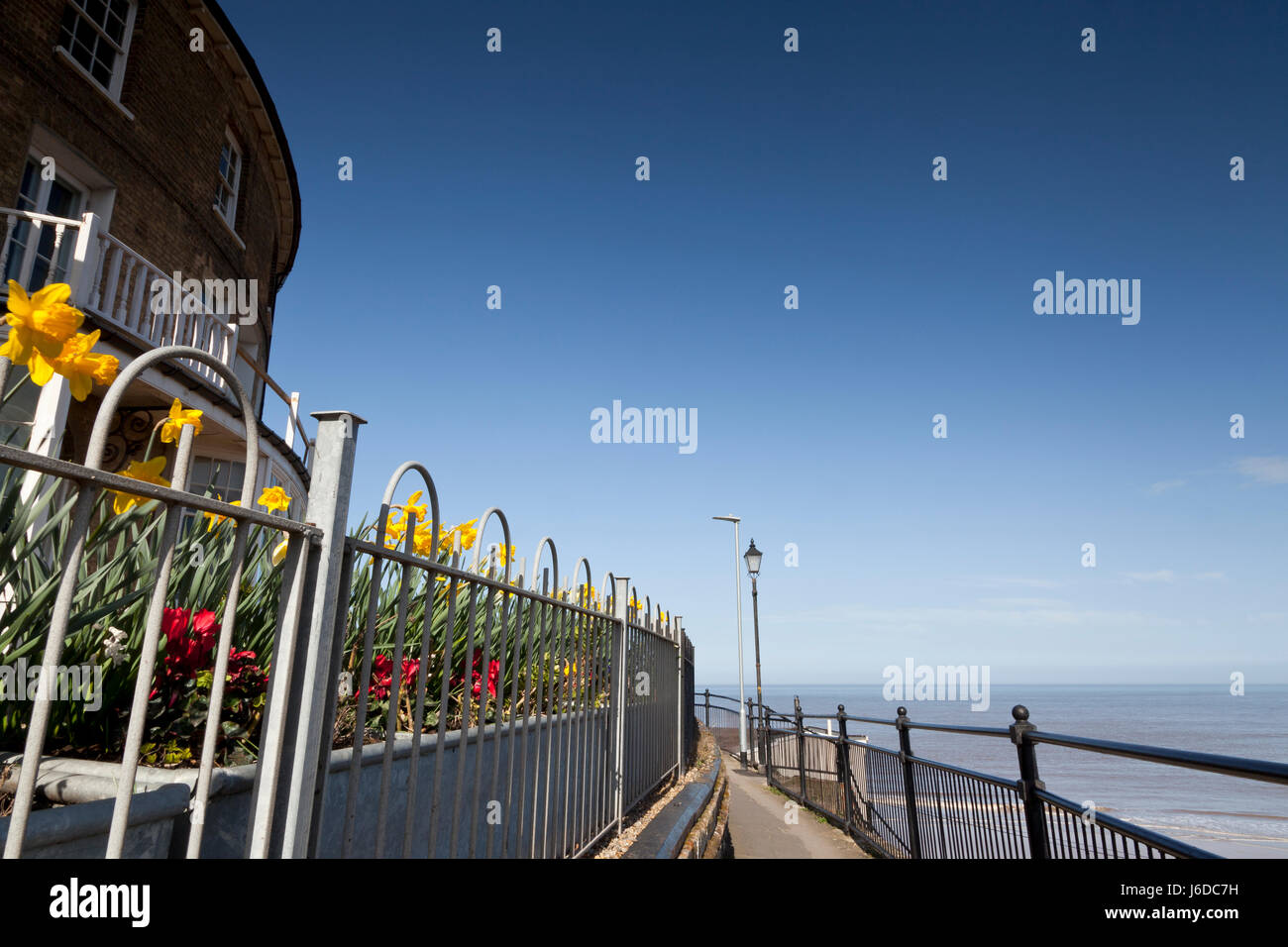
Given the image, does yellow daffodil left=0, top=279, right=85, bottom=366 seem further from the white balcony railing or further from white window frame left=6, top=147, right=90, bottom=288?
white window frame left=6, top=147, right=90, bottom=288

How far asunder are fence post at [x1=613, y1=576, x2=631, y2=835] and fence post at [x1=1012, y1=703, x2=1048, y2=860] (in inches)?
93.0

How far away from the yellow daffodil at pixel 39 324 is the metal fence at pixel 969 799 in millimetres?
2968

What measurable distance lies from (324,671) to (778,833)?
26.6 feet

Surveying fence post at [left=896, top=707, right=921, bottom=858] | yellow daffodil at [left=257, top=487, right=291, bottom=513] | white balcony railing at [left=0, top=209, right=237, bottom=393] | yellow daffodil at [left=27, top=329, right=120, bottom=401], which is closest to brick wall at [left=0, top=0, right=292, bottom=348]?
white balcony railing at [left=0, top=209, right=237, bottom=393]

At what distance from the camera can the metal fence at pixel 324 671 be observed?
1.24m

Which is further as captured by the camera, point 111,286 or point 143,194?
point 143,194

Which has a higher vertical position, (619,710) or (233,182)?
(233,182)

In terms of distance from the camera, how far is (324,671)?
5.59 feet

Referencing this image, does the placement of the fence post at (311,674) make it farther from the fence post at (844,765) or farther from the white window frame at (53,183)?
the white window frame at (53,183)

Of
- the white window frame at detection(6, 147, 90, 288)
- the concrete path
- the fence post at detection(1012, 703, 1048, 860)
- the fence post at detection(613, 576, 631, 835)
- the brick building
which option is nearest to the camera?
the fence post at detection(1012, 703, 1048, 860)

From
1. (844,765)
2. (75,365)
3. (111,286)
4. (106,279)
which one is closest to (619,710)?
(75,365)

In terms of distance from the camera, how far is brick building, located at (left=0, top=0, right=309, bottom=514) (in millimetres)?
7891

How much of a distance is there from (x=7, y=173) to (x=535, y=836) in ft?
34.4

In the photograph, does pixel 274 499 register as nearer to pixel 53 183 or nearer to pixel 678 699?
pixel 678 699
